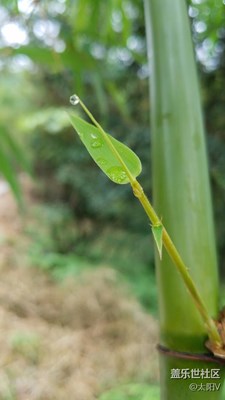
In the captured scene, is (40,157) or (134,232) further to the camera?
(40,157)

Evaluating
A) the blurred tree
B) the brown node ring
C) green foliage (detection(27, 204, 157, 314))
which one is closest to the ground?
green foliage (detection(27, 204, 157, 314))

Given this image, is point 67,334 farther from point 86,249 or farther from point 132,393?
point 86,249

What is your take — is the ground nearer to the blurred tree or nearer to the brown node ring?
the blurred tree

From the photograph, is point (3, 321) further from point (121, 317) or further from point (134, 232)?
point (134, 232)

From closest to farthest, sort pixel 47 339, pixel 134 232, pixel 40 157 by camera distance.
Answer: pixel 47 339
pixel 134 232
pixel 40 157

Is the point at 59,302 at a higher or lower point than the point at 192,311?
lower

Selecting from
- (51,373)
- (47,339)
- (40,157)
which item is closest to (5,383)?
(51,373)
